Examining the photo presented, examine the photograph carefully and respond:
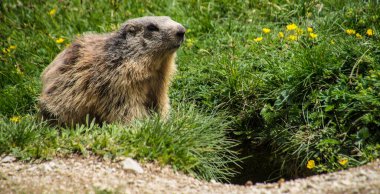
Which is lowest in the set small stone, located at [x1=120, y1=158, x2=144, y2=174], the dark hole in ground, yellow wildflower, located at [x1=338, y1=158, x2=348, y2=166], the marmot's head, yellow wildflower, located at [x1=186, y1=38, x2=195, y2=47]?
the dark hole in ground

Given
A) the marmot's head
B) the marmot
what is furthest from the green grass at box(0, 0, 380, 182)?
the marmot's head

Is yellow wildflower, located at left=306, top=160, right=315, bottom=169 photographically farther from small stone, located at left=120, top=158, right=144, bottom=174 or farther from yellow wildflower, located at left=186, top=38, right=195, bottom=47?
yellow wildflower, located at left=186, top=38, right=195, bottom=47

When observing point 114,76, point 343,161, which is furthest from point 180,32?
point 343,161

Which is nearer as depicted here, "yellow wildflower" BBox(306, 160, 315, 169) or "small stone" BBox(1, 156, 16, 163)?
"small stone" BBox(1, 156, 16, 163)

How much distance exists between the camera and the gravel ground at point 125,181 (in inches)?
166

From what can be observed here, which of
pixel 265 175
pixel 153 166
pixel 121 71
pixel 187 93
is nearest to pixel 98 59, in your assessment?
pixel 121 71

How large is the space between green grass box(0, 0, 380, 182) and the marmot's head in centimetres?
69

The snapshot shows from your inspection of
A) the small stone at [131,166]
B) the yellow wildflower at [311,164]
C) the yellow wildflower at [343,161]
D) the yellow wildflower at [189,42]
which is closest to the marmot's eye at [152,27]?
the yellow wildflower at [189,42]

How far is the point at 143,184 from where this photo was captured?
4.50m

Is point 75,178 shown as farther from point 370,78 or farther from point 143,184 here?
point 370,78

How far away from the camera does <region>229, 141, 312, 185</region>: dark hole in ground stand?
20.1ft

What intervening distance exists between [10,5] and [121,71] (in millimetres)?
3393

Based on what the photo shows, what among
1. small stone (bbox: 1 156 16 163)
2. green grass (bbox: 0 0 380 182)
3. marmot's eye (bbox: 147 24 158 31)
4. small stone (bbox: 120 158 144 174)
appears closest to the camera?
small stone (bbox: 120 158 144 174)

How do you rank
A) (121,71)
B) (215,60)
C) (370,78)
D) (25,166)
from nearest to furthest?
(25,166), (370,78), (121,71), (215,60)
